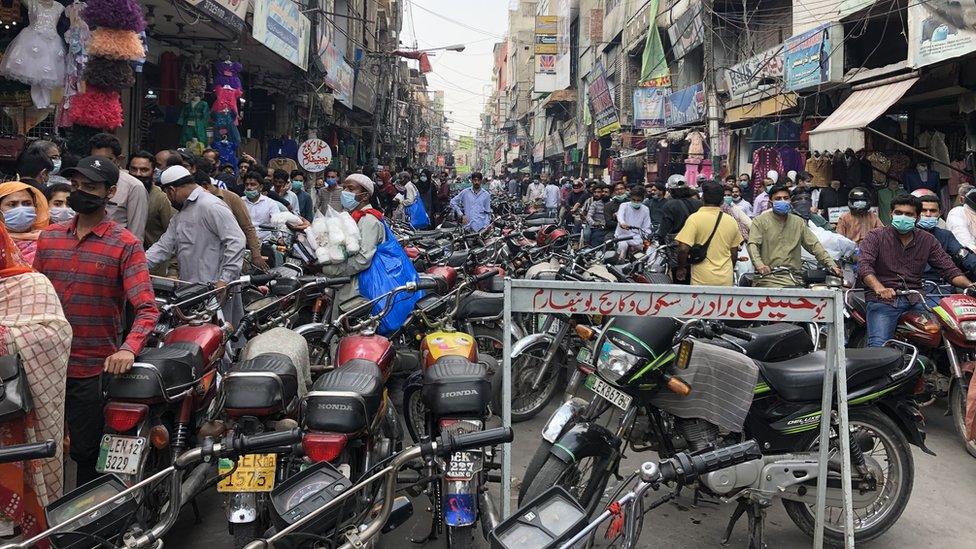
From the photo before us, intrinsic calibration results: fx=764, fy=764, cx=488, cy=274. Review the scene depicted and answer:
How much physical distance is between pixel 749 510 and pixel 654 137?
2283 cm

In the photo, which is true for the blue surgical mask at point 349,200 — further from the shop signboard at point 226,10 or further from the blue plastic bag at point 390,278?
the shop signboard at point 226,10

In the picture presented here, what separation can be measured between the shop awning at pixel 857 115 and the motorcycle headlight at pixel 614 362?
9675 millimetres

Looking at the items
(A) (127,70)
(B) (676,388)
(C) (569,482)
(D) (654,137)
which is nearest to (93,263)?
(C) (569,482)

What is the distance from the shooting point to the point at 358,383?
134 inches

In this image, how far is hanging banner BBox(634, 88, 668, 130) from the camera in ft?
79.4

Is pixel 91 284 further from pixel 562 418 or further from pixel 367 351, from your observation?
pixel 562 418

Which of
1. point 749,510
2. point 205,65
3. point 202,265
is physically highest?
point 205,65

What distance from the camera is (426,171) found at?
1869 centimetres

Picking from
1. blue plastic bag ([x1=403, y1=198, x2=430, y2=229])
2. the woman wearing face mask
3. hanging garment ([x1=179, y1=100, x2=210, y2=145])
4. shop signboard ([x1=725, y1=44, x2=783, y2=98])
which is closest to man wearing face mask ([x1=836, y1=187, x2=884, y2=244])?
the woman wearing face mask

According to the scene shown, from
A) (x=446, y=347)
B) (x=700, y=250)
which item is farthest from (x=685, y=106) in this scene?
(x=446, y=347)

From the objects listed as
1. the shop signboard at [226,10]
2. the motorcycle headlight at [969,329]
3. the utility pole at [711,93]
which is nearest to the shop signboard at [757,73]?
the utility pole at [711,93]

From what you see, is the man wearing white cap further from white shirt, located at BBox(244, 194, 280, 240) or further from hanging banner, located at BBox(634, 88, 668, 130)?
hanging banner, located at BBox(634, 88, 668, 130)

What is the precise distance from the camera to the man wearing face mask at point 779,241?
705 centimetres

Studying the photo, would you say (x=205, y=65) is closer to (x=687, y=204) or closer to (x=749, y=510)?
(x=687, y=204)
